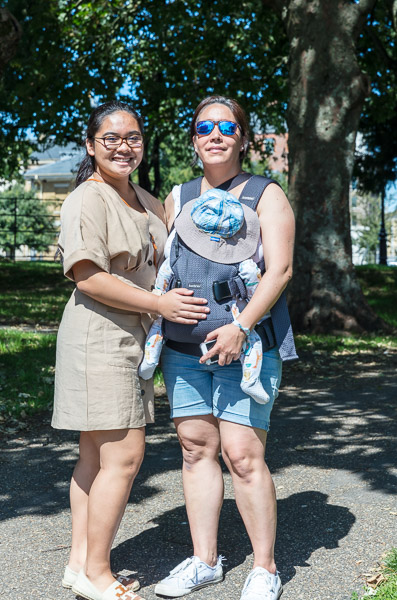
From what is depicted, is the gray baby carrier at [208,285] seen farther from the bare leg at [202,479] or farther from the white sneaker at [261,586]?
the white sneaker at [261,586]

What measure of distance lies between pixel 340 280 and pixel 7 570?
892 cm

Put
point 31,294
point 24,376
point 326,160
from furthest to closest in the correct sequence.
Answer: point 31,294 → point 326,160 → point 24,376

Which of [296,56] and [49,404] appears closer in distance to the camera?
[49,404]

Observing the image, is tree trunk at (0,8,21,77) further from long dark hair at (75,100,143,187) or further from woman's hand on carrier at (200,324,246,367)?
woman's hand on carrier at (200,324,246,367)

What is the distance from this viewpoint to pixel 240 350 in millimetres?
2922

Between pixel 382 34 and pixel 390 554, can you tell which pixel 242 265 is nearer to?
pixel 390 554

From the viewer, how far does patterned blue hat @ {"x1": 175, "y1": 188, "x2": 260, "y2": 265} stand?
2951mm

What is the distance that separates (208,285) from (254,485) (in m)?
0.84

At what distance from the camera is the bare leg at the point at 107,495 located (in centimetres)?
297

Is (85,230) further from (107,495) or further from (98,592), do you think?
(98,592)

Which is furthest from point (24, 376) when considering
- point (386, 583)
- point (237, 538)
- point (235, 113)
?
point (386, 583)

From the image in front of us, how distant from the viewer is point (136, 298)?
2.96m

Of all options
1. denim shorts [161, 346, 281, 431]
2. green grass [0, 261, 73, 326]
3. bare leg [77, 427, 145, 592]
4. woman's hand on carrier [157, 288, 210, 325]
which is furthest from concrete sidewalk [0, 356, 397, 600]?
green grass [0, 261, 73, 326]

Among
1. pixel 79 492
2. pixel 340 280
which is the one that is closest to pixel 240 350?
pixel 79 492
